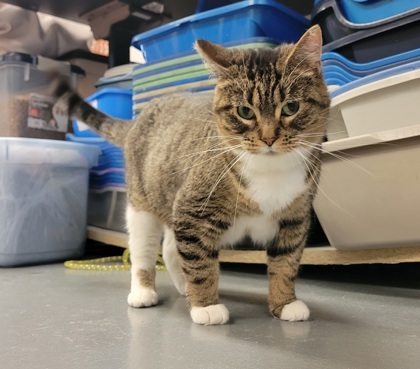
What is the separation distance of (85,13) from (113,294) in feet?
5.36

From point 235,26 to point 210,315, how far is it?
3.55ft

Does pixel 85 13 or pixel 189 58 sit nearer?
pixel 189 58

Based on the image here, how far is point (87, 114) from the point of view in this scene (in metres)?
1.66

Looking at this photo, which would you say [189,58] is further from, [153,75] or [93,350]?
[93,350]

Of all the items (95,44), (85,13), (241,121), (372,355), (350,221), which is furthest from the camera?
(95,44)

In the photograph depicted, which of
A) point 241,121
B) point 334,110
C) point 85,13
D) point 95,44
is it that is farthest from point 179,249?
point 95,44

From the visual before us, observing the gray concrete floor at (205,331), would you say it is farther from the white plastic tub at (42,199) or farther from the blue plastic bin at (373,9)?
the blue plastic bin at (373,9)

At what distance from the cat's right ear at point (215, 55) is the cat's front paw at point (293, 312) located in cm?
59

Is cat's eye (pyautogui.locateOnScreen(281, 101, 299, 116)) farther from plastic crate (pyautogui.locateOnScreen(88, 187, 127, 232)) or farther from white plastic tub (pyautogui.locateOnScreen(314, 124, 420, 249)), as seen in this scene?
plastic crate (pyautogui.locateOnScreen(88, 187, 127, 232))

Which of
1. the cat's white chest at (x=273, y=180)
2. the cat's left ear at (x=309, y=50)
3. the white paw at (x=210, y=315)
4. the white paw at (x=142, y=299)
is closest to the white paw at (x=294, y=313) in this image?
the white paw at (x=210, y=315)

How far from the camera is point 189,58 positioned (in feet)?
5.94

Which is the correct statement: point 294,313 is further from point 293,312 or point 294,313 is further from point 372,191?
point 372,191

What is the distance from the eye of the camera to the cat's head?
1.01 metres

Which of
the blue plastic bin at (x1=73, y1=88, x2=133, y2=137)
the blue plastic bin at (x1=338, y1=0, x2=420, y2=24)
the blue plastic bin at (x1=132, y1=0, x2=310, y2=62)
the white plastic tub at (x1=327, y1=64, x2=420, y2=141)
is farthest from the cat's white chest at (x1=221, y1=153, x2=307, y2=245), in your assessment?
the blue plastic bin at (x1=73, y1=88, x2=133, y2=137)
